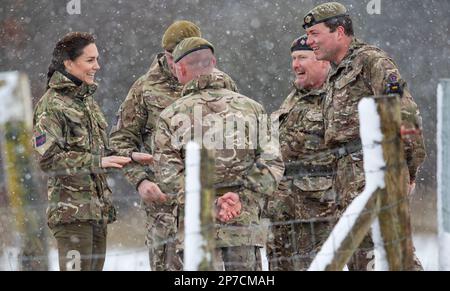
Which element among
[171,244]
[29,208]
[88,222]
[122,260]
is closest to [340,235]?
[171,244]

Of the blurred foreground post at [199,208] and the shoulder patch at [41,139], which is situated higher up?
the shoulder patch at [41,139]

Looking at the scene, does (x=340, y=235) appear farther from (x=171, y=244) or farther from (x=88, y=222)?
(x=88, y=222)

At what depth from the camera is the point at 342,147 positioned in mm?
8641

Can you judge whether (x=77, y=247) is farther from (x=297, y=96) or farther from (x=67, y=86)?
(x=297, y=96)

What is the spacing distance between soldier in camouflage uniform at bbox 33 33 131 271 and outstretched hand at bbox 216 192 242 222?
59.1 inches

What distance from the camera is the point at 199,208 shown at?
633 centimetres

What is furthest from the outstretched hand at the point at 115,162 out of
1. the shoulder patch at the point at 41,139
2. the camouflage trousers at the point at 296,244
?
the camouflage trousers at the point at 296,244

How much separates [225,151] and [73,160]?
1.57m

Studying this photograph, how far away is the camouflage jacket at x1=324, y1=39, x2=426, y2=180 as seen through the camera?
8.20 metres

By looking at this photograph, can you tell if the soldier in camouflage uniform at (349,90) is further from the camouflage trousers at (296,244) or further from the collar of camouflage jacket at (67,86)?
the collar of camouflage jacket at (67,86)

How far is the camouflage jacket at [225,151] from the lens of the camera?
291 inches

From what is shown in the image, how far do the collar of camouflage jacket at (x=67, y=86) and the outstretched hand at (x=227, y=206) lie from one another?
6.08 feet

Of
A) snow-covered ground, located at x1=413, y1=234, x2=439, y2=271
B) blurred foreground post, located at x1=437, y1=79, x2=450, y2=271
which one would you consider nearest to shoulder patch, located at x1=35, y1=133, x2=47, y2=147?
blurred foreground post, located at x1=437, y1=79, x2=450, y2=271

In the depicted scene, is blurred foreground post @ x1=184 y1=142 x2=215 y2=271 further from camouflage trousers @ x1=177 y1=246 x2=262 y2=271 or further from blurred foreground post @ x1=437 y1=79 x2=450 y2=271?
blurred foreground post @ x1=437 y1=79 x2=450 y2=271
